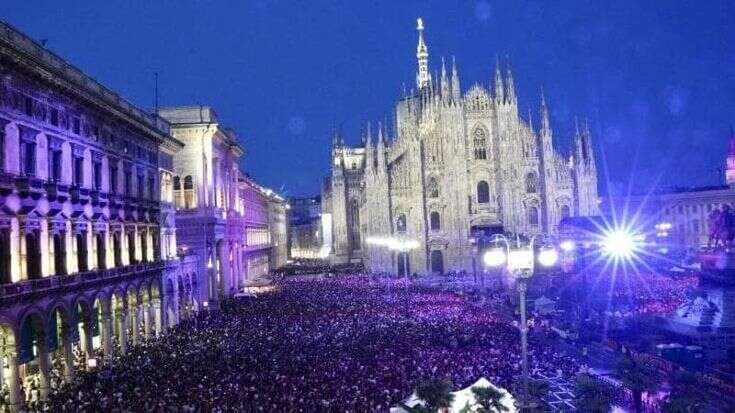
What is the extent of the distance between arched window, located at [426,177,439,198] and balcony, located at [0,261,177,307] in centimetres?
4407

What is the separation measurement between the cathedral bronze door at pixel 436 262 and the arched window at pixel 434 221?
113 inches

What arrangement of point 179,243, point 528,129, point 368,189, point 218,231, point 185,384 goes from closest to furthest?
1. point 185,384
2. point 179,243
3. point 218,231
4. point 528,129
5. point 368,189

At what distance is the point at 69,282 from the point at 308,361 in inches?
416

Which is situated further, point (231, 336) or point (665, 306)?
point (665, 306)

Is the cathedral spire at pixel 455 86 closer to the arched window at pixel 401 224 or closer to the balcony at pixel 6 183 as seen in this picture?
the arched window at pixel 401 224

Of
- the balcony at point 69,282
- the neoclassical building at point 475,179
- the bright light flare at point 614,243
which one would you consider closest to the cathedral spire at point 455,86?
the neoclassical building at point 475,179

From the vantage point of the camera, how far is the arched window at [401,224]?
80.3 meters

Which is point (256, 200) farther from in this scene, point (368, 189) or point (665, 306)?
point (665, 306)

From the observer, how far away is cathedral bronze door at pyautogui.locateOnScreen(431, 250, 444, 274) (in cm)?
7875

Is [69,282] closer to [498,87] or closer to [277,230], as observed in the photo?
[498,87]

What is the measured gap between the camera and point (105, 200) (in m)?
33.5

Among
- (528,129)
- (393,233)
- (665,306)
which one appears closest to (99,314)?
(665,306)

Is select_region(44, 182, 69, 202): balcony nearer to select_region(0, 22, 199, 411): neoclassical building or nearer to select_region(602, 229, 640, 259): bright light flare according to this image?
select_region(0, 22, 199, 411): neoclassical building

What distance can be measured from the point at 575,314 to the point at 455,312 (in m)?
7.31
